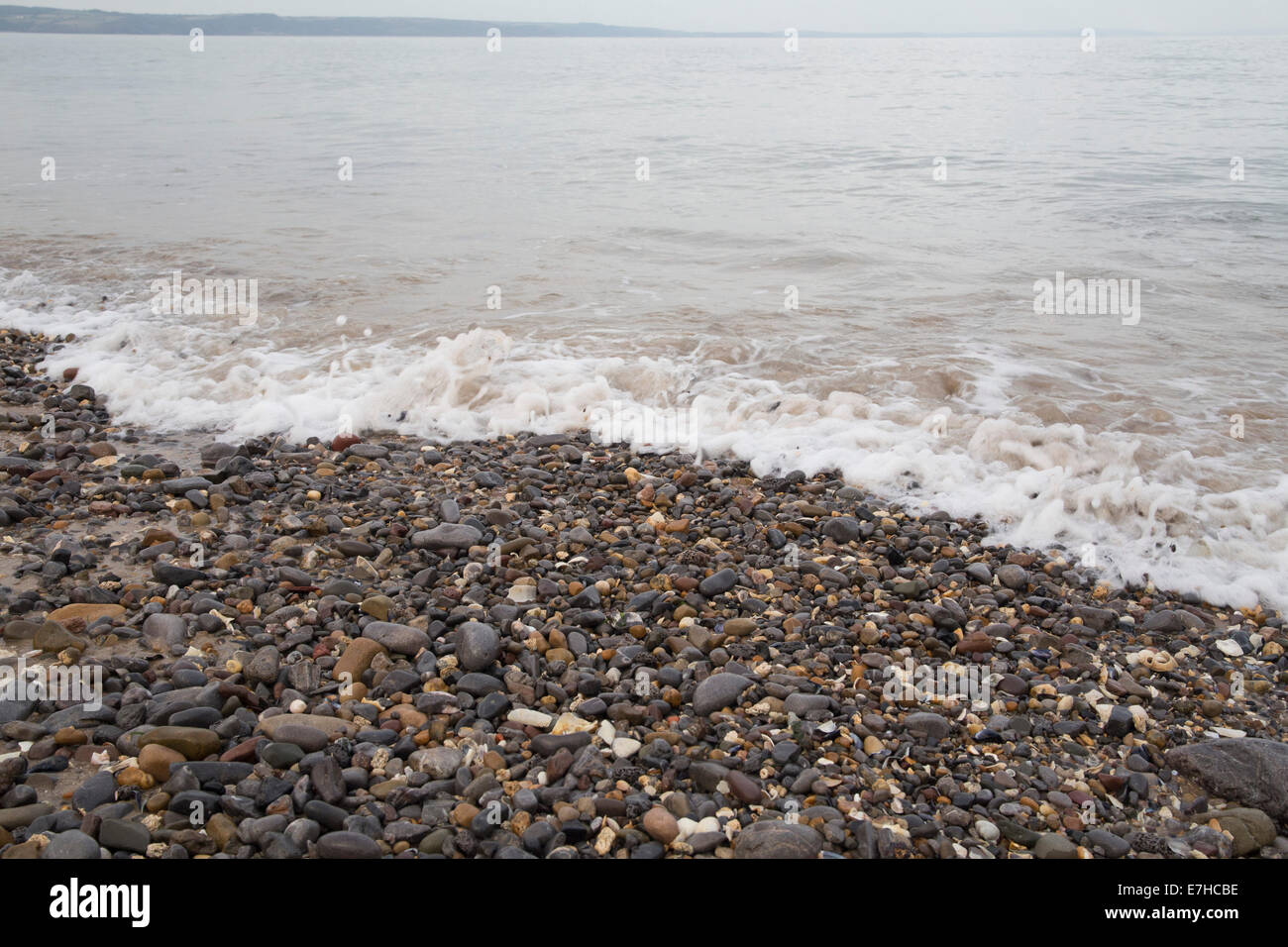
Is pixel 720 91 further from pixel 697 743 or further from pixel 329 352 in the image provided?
pixel 697 743

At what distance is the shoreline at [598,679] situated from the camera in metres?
3.33

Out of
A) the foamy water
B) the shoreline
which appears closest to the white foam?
the foamy water

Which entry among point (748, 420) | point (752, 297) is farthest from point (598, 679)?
point (752, 297)

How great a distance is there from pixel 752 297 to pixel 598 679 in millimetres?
8657

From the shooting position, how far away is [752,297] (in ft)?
39.3

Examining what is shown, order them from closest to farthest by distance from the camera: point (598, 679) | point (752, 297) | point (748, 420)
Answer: point (598, 679) → point (748, 420) → point (752, 297)

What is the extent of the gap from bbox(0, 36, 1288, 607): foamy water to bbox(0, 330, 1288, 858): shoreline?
1114 mm

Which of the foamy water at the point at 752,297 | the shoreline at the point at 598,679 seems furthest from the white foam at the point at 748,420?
the shoreline at the point at 598,679

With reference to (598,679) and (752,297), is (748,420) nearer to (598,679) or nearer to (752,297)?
(598,679)

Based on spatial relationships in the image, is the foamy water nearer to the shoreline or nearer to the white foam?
the white foam

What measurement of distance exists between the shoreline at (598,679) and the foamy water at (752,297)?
3.65ft

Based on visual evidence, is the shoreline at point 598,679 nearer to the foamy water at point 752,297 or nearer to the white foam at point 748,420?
the white foam at point 748,420

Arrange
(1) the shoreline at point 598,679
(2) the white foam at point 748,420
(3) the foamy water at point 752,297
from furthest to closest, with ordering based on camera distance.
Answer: (3) the foamy water at point 752,297, (2) the white foam at point 748,420, (1) the shoreline at point 598,679
